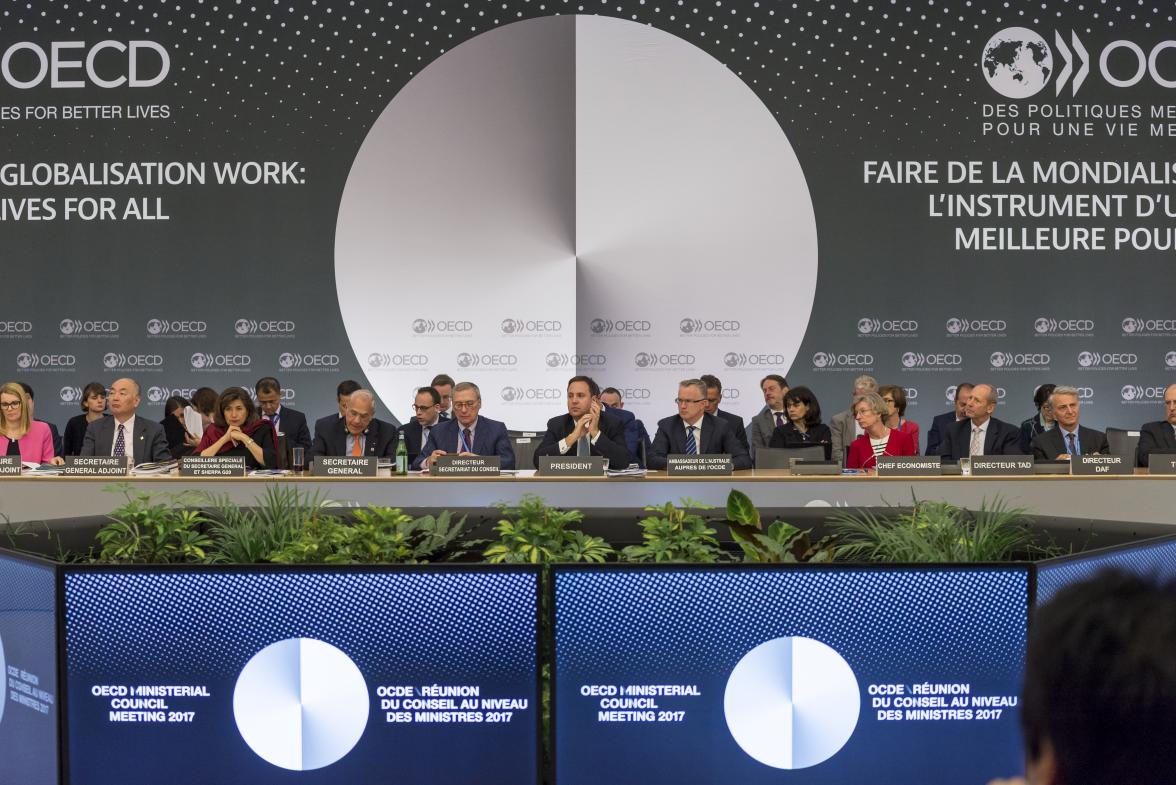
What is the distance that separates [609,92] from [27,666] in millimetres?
7373

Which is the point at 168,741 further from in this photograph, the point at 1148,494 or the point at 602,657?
the point at 1148,494

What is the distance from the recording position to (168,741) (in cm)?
190

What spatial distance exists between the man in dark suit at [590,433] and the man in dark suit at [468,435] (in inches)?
9.1

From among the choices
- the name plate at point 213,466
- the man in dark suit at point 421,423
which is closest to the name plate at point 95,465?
the name plate at point 213,466

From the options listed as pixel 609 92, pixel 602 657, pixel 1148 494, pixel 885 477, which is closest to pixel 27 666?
pixel 602 657

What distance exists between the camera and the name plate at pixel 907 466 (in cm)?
580

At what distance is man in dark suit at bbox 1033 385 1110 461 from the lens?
6.53m

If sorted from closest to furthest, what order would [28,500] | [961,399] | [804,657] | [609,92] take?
1. [804,657]
2. [28,500]
3. [961,399]
4. [609,92]

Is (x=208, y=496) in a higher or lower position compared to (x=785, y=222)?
lower

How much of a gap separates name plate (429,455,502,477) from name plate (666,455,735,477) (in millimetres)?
930

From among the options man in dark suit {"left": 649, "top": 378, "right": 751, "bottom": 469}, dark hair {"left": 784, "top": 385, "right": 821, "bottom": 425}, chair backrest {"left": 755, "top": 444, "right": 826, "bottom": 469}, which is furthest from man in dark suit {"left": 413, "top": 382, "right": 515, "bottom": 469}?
dark hair {"left": 784, "top": 385, "right": 821, "bottom": 425}

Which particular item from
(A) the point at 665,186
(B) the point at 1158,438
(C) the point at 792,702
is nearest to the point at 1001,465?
(B) the point at 1158,438

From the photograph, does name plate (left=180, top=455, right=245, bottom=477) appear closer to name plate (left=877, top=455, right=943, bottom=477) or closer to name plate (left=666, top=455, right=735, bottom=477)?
name plate (left=666, top=455, right=735, bottom=477)

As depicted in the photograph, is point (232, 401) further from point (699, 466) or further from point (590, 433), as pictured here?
point (699, 466)
